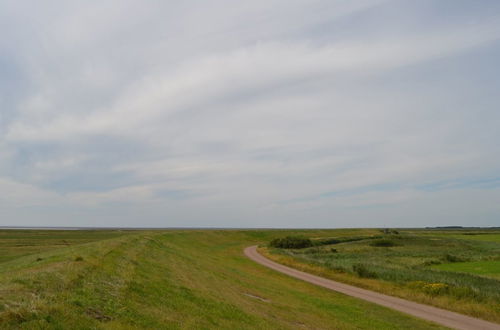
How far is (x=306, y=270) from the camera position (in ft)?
175

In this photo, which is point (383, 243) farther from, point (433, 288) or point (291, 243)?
point (433, 288)

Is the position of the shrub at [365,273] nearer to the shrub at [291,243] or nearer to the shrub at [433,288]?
the shrub at [433,288]

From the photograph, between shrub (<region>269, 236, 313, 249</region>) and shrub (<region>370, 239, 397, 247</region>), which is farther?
shrub (<region>370, 239, 397, 247</region>)

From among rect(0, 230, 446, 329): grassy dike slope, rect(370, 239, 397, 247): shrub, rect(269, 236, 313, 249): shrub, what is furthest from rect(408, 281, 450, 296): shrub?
rect(370, 239, 397, 247): shrub

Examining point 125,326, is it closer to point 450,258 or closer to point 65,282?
point 65,282

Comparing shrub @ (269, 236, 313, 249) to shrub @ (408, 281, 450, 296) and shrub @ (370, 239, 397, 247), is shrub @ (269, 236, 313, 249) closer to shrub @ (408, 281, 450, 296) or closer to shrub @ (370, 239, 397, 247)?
shrub @ (370, 239, 397, 247)

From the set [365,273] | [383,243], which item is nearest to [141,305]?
[365,273]

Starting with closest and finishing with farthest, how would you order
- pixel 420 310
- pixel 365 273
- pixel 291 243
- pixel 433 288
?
1. pixel 420 310
2. pixel 433 288
3. pixel 365 273
4. pixel 291 243

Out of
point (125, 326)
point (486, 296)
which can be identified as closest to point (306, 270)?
point (486, 296)

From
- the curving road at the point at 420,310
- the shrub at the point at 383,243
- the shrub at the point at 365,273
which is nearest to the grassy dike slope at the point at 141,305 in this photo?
the curving road at the point at 420,310

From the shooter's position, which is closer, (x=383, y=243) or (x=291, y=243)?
(x=291, y=243)

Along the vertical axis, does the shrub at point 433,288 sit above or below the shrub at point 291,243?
above

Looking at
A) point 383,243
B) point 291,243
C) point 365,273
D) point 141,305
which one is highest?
point 141,305

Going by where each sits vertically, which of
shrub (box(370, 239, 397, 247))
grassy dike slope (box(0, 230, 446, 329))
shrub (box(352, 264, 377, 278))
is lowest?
shrub (box(370, 239, 397, 247))
